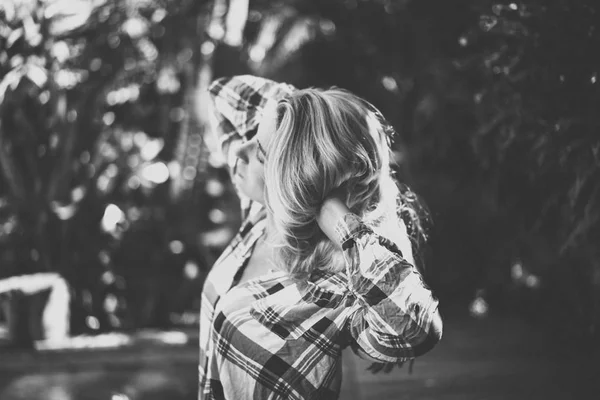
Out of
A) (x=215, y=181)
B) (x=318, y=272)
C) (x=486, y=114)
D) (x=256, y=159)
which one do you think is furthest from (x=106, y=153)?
(x=318, y=272)

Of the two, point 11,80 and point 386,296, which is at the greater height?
point 11,80

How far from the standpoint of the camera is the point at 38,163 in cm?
344

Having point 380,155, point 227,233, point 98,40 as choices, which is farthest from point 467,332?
point 98,40

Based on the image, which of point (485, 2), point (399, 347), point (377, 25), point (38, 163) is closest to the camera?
point (399, 347)

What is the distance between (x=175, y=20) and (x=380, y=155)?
9.36 ft

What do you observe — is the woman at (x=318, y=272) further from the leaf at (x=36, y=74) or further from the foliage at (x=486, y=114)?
the leaf at (x=36, y=74)

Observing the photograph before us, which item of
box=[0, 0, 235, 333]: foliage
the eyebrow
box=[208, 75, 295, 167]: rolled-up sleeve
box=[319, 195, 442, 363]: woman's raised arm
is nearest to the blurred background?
box=[0, 0, 235, 333]: foliage

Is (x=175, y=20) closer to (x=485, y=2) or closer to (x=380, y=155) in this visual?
(x=485, y=2)

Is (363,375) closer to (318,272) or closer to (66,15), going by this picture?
(318,272)

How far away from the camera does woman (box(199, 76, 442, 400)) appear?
1166mm

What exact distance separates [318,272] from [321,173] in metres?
0.26

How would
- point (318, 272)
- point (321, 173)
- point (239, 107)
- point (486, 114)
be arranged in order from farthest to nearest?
point (486, 114) < point (239, 107) < point (318, 272) < point (321, 173)

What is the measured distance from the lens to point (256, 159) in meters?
1.47

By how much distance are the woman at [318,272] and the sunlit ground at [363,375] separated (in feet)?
4.56
